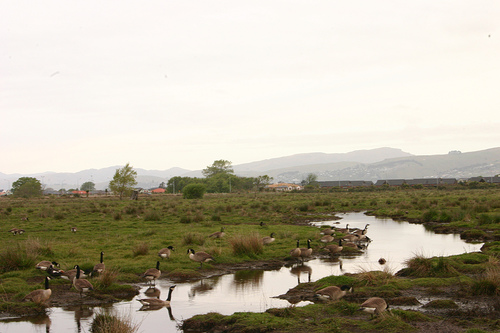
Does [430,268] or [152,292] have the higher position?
[430,268]

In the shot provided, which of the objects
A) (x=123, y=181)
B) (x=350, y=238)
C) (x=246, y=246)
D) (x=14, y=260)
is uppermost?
(x=123, y=181)

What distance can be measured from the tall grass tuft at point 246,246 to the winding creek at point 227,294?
239cm

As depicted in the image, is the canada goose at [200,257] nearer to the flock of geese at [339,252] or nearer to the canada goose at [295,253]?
the canada goose at [295,253]

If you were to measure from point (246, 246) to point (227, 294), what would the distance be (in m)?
6.55

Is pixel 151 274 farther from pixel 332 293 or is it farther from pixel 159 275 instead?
pixel 332 293

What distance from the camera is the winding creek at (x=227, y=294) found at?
1151 cm

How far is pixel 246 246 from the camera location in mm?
21000

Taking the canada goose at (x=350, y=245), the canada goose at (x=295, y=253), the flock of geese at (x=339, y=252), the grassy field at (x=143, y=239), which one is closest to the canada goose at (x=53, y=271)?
the grassy field at (x=143, y=239)

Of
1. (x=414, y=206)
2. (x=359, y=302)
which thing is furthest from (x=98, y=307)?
(x=414, y=206)

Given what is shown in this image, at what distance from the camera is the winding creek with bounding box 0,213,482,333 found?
1151 centimetres

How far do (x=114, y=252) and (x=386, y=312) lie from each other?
14568 mm

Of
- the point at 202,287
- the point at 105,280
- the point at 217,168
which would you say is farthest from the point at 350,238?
the point at 217,168

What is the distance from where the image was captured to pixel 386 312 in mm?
10578

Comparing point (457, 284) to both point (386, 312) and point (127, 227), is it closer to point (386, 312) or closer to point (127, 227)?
point (386, 312)
